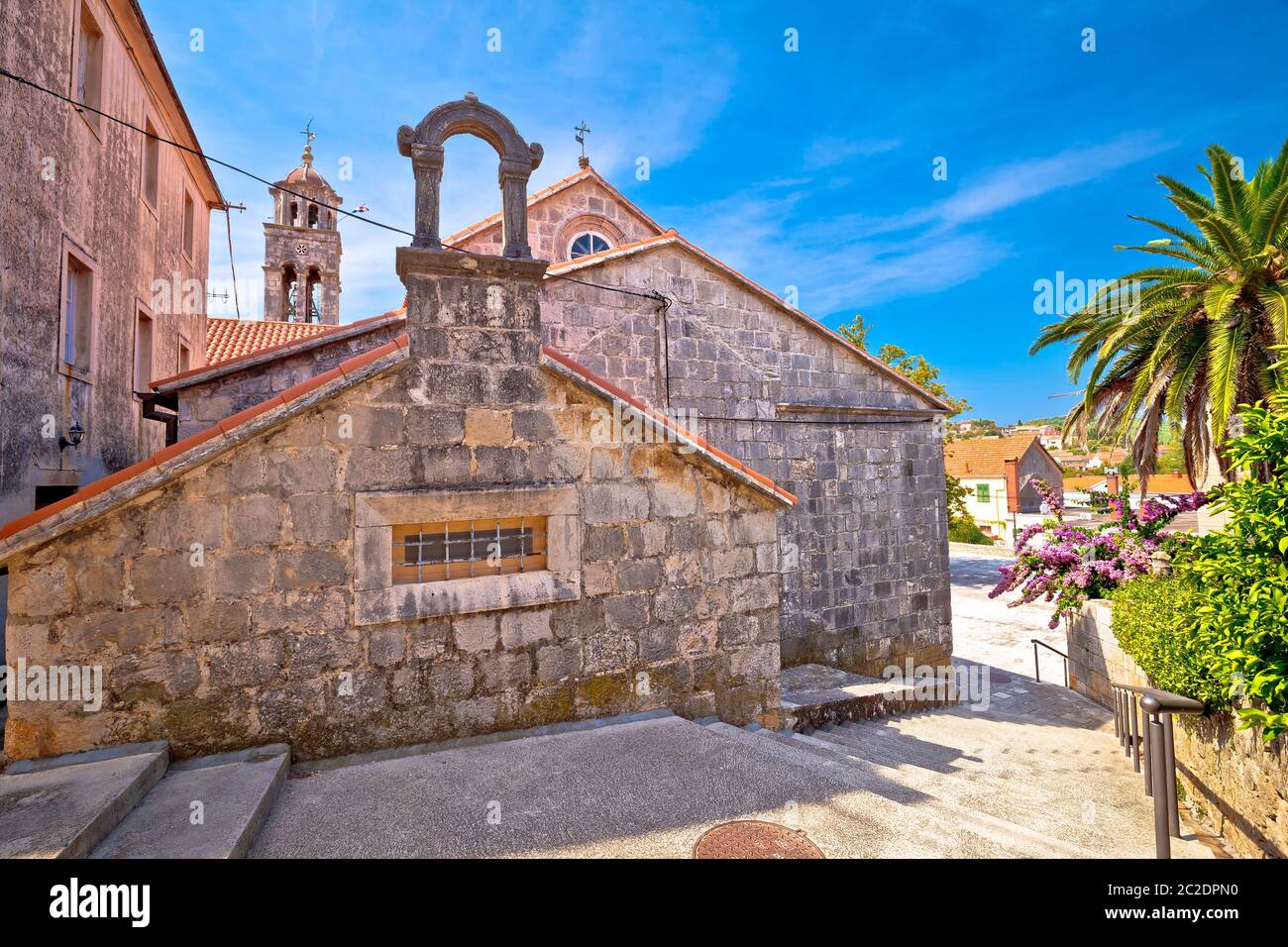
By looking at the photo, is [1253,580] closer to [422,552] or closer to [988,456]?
[422,552]

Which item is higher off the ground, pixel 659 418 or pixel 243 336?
pixel 243 336

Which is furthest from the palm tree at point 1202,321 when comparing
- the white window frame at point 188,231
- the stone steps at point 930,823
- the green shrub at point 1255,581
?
the white window frame at point 188,231

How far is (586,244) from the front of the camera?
14164 mm

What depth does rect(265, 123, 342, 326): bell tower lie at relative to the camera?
21.0 meters

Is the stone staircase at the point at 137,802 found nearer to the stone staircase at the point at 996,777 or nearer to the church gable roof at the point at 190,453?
the church gable roof at the point at 190,453

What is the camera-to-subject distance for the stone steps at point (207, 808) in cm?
295

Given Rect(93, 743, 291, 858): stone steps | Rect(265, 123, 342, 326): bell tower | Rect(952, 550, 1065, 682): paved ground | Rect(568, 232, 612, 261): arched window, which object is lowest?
Rect(952, 550, 1065, 682): paved ground

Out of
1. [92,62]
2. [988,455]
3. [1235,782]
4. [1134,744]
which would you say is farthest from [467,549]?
[988,455]

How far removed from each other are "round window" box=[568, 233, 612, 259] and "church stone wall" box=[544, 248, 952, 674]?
5.32m

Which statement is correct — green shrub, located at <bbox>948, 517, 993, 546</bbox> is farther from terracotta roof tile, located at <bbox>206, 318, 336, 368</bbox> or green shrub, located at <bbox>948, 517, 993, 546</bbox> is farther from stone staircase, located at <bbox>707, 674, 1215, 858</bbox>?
terracotta roof tile, located at <bbox>206, 318, 336, 368</bbox>

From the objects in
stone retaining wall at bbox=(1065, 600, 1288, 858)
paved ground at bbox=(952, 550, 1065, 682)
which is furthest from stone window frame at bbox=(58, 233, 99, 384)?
paved ground at bbox=(952, 550, 1065, 682)

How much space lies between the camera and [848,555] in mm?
10742

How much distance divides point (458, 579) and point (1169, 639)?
23.4 feet
